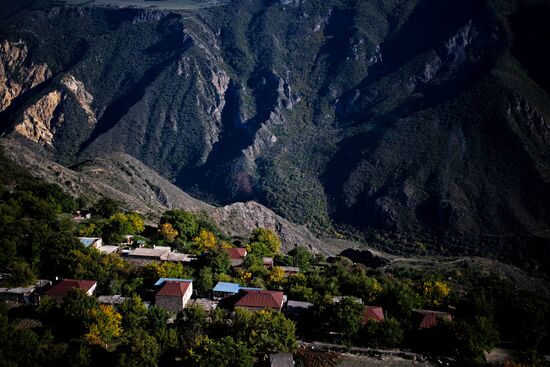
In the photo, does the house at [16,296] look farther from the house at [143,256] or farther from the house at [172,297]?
the house at [143,256]

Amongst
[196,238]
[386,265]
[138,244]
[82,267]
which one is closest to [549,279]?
[386,265]

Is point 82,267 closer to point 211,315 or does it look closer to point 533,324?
point 211,315

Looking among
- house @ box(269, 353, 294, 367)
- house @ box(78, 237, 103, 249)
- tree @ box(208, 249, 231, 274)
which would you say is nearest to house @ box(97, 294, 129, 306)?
house @ box(78, 237, 103, 249)

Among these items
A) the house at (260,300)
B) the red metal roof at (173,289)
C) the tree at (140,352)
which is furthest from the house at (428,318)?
the tree at (140,352)

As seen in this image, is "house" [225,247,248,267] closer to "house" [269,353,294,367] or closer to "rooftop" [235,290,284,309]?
"rooftop" [235,290,284,309]

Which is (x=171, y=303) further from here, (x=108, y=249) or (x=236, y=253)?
(x=236, y=253)

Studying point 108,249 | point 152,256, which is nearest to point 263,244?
point 152,256
